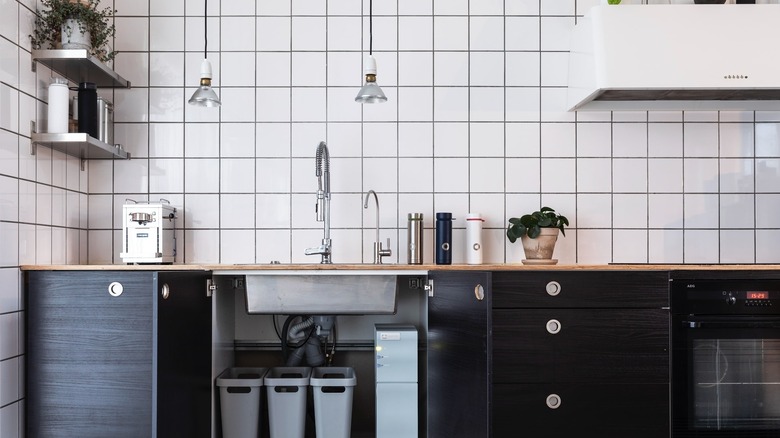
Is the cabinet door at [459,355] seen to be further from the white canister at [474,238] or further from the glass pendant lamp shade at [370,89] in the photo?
the glass pendant lamp shade at [370,89]

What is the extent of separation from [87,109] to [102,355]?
1053 mm

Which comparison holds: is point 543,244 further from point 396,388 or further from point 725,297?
point 396,388

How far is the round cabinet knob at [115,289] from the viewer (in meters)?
2.21

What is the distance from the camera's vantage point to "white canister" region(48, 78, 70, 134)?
2553mm

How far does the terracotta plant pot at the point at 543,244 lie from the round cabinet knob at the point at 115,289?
67.1 inches

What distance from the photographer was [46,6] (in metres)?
2.63

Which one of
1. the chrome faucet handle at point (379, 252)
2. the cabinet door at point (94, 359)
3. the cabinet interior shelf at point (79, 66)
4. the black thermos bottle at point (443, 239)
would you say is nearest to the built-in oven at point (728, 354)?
the black thermos bottle at point (443, 239)

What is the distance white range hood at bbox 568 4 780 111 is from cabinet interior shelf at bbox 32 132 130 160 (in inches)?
79.8

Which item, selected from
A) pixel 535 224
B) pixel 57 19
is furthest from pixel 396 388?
pixel 57 19

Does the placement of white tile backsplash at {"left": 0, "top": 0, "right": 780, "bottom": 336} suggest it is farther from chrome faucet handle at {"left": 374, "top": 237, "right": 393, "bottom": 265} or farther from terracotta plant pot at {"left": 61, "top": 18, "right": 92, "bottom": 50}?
terracotta plant pot at {"left": 61, "top": 18, "right": 92, "bottom": 50}

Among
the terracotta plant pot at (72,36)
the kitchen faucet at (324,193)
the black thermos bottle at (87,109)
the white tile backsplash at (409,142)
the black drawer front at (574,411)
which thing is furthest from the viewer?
the white tile backsplash at (409,142)

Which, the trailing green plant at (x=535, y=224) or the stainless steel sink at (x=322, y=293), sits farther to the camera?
the trailing green plant at (x=535, y=224)

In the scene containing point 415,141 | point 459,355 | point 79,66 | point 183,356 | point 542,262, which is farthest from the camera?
point 415,141

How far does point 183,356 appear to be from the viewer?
7.75 ft
